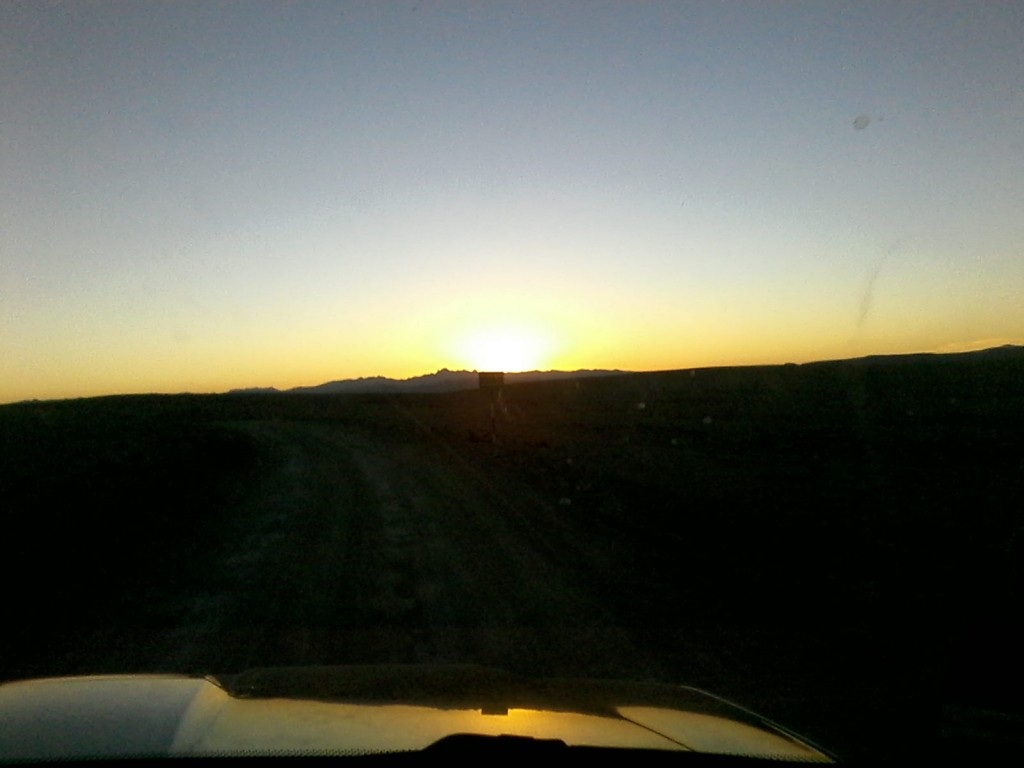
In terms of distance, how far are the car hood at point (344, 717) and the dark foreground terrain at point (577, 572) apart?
122cm

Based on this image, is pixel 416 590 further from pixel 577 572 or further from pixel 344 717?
pixel 344 717

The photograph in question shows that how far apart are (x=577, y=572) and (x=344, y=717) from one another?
8788 mm

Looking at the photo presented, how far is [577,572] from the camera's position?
11.8 meters

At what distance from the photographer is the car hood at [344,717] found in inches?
107

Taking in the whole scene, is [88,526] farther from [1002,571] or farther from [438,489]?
[1002,571]

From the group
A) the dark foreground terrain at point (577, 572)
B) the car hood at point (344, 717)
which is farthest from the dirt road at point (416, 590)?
the car hood at point (344, 717)

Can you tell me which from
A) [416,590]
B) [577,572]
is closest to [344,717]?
[416,590]

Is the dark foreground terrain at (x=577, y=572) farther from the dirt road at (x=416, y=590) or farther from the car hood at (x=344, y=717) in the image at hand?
the car hood at (x=344, y=717)

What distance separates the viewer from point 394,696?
367 centimetres

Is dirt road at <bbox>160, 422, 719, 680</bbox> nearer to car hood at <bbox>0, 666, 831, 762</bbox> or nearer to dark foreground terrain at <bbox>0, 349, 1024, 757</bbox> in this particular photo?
dark foreground terrain at <bbox>0, 349, 1024, 757</bbox>

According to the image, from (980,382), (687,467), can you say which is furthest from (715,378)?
(687,467)

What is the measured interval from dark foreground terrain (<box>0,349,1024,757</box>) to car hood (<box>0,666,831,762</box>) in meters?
1.22

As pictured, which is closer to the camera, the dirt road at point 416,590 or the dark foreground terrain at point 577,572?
the dark foreground terrain at point 577,572

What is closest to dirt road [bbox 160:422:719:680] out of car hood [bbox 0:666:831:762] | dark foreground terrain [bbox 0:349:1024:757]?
dark foreground terrain [bbox 0:349:1024:757]
